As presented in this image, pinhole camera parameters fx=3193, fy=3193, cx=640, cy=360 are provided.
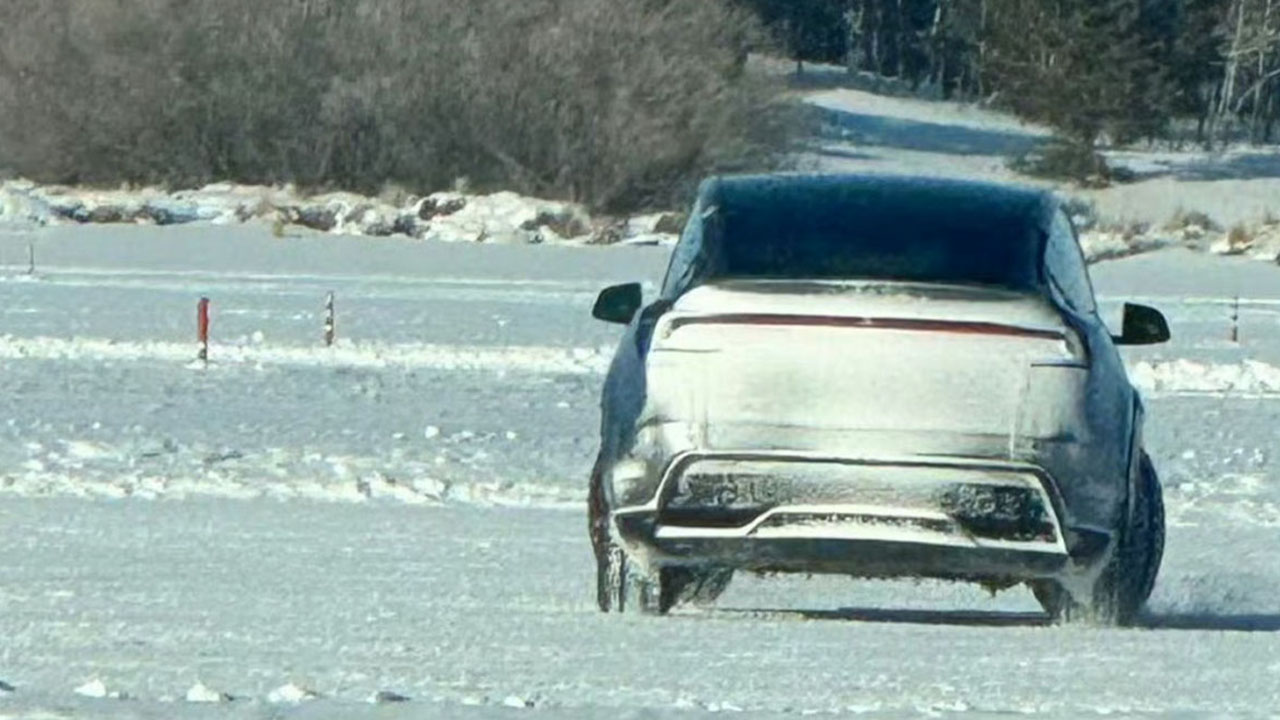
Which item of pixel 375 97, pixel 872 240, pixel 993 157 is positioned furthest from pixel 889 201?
pixel 993 157

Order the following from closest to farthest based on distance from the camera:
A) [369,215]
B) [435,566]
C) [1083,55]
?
[435,566]
[369,215]
[1083,55]

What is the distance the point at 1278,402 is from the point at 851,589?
15.1m

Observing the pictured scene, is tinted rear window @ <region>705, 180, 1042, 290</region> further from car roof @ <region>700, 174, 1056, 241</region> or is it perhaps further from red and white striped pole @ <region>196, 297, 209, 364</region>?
red and white striped pole @ <region>196, 297, 209, 364</region>

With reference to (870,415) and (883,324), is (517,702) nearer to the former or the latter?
(870,415)

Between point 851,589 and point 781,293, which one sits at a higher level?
point 781,293

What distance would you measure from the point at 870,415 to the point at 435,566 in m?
3.47

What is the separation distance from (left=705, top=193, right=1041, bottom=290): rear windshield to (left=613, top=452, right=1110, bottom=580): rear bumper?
612 millimetres

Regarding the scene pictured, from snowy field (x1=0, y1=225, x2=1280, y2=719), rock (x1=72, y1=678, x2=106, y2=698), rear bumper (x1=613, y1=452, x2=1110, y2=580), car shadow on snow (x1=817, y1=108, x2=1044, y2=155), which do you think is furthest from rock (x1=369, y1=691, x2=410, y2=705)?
car shadow on snow (x1=817, y1=108, x2=1044, y2=155)

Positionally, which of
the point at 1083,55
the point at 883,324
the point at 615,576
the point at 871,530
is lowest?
the point at 1083,55

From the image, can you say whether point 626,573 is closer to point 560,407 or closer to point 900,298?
point 900,298

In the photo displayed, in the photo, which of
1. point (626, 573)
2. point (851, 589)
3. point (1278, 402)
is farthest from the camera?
point (1278, 402)

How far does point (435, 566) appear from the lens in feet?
43.0

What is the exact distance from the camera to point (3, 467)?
18531 millimetres

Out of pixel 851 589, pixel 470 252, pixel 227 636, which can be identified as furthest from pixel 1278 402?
pixel 470 252
